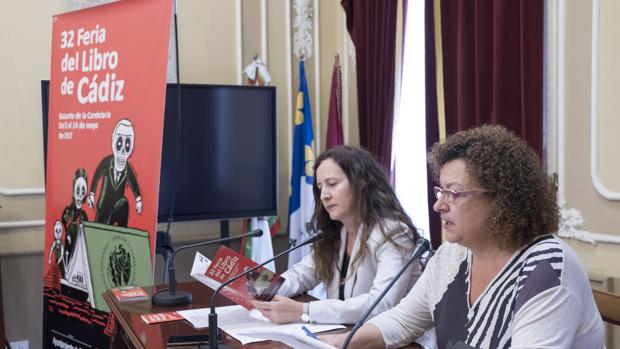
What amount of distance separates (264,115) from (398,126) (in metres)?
0.81

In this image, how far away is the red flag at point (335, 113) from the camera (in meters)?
3.85

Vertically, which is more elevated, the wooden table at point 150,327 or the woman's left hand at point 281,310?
the woman's left hand at point 281,310

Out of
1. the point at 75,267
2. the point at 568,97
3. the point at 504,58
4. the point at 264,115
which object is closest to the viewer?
the point at 568,97

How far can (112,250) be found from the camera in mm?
2729

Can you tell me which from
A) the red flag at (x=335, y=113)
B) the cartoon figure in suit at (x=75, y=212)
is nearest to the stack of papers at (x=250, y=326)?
the cartoon figure in suit at (x=75, y=212)

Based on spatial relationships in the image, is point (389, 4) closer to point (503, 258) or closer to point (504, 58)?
point (504, 58)

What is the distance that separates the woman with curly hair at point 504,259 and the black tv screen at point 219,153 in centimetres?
194

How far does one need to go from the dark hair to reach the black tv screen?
1201mm

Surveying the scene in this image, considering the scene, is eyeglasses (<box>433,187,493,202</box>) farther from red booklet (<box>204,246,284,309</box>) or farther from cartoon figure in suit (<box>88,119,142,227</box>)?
cartoon figure in suit (<box>88,119,142,227</box>)

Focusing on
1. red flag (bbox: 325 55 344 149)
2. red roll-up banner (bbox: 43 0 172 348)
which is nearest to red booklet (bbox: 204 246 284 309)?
red roll-up banner (bbox: 43 0 172 348)

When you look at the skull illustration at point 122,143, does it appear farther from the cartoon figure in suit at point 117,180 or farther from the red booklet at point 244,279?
the red booklet at point 244,279

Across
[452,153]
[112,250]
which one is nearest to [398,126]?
[112,250]

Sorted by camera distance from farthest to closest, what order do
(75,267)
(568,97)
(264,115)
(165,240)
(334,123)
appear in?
(334,123)
(264,115)
(165,240)
(75,267)
(568,97)

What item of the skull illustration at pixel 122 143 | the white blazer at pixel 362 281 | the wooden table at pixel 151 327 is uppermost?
the skull illustration at pixel 122 143
